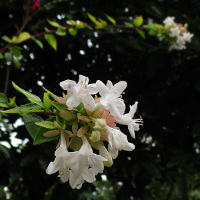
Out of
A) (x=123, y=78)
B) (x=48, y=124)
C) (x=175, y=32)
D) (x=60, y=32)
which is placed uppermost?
(x=48, y=124)

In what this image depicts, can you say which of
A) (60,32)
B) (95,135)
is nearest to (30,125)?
(95,135)

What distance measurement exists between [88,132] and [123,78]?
5.15 ft

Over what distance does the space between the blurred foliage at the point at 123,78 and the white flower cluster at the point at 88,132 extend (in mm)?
1001

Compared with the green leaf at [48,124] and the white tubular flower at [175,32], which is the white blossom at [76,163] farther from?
the white tubular flower at [175,32]

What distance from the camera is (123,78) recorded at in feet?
6.69

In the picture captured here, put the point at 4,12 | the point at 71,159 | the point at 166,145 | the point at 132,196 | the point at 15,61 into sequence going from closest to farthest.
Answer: the point at 71,159, the point at 15,61, the point at 132,196, the point at 4,12, the point at 166,145

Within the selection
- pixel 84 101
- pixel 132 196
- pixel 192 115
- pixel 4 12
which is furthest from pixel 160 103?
pixel 84 101

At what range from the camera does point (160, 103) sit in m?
2.01

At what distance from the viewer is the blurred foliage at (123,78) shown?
164 centimetres

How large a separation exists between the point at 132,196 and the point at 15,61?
3.72 feet

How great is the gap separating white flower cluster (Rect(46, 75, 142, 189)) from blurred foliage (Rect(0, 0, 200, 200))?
39.4 inches

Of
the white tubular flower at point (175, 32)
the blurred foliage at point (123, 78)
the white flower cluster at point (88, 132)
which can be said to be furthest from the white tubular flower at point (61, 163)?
the white tubular flower at point (175, 32)

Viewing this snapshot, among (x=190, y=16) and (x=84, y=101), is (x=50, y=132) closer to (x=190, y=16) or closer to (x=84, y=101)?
(x=84, y=101)

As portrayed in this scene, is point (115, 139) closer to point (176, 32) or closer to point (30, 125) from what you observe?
point (30, 125)
